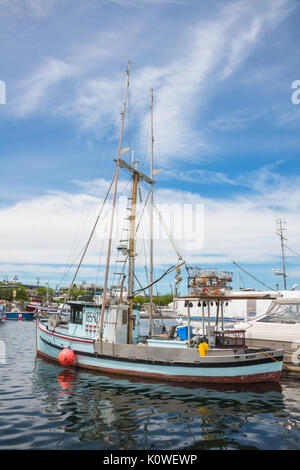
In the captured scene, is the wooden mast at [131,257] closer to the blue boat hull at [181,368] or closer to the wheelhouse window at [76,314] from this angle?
the blue boat hull at [181,368]

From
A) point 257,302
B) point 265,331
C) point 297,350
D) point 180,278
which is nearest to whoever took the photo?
point 180,278

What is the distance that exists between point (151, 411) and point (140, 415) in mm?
665

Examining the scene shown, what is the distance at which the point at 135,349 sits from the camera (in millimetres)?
18469

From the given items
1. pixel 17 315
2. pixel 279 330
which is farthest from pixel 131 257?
pixel 17 315

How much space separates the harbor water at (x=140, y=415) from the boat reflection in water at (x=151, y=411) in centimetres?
3

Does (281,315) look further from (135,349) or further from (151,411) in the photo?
(151,411)

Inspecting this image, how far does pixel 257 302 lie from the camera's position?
168ft

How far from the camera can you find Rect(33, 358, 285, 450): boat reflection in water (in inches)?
393

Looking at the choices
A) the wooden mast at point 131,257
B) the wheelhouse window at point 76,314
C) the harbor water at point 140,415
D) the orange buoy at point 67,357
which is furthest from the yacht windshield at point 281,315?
the orange buoy at point 67,357

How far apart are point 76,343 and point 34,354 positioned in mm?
8706

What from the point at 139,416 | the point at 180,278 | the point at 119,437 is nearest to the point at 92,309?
the point at 180,278
